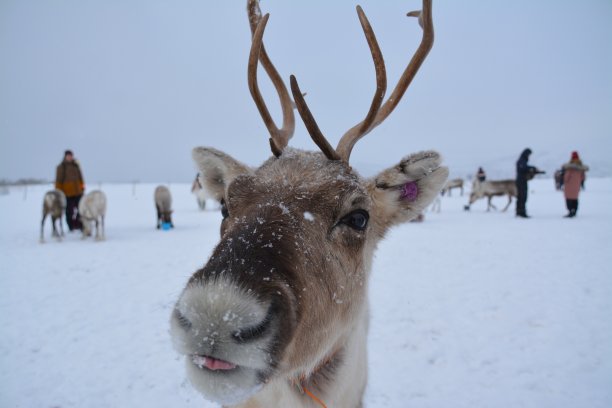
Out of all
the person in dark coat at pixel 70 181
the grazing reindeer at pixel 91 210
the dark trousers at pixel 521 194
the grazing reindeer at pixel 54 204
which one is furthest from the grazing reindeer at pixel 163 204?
the dark trousers at pixel 521 194

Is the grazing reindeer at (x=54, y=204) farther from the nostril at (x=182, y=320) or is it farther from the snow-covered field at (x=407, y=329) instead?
the nostril at (x=182, y=320)

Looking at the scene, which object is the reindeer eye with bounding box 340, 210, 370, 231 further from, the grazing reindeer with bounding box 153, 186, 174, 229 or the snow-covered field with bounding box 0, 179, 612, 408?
the grazing reindeer with bounding box 153, 186, 174, 229

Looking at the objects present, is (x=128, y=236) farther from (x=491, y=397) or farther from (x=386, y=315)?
(x=491, y=397)

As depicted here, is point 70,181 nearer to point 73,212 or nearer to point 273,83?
point 73,212

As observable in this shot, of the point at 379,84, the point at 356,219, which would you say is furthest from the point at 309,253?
the point at 379,84

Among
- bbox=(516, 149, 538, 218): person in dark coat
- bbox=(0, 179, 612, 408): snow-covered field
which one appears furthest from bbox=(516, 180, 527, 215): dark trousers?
bbox=(0, 179, 612, 408): snow-covered field

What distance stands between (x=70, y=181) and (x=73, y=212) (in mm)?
1496

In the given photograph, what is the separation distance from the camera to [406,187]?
309cm

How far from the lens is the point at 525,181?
50.4ft

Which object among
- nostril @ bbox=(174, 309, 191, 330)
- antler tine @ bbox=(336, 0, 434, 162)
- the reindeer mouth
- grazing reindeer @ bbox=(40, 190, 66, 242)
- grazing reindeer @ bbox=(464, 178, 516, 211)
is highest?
antler tine @ bbox=(336, 0, 434, 162)

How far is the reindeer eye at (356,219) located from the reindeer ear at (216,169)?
126 centimetres

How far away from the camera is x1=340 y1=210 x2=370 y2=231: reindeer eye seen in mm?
2314

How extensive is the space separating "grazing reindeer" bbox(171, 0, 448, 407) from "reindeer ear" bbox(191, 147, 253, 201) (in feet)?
0.04

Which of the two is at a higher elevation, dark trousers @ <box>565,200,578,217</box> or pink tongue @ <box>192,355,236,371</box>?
dark trousers @ <box>565,200,578,217</box>
